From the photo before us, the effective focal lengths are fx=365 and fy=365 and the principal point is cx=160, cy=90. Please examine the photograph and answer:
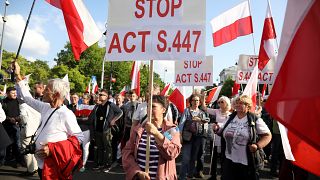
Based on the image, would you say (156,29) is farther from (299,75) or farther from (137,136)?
(299,75)

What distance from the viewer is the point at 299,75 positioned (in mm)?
1964

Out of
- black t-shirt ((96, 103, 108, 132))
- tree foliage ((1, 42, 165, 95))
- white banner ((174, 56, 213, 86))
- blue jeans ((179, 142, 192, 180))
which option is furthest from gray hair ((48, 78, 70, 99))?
tree foliage ((1, 42, 165, 95))

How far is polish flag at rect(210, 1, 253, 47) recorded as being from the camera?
1036 centimetres

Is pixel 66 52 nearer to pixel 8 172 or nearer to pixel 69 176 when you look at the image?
pixel 8 172

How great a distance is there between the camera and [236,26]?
10531 millimetres

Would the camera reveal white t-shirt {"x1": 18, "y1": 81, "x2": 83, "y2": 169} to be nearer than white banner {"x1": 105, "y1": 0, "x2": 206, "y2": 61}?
No

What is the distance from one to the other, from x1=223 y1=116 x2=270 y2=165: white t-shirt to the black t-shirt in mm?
4368

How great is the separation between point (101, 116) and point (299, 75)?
7445 mm

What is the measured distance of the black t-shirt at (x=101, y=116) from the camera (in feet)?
29.6

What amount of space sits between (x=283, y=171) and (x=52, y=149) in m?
3.01

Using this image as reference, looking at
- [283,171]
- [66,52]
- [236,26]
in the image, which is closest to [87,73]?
[66,52]

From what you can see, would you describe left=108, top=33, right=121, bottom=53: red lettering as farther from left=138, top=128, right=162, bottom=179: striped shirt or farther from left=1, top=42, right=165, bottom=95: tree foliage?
left=1, top=42, right=165, bottom=95: tree foliage

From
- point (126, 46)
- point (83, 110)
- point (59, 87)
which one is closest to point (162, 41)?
point (126, 46)

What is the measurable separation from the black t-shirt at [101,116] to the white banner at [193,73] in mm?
1986
